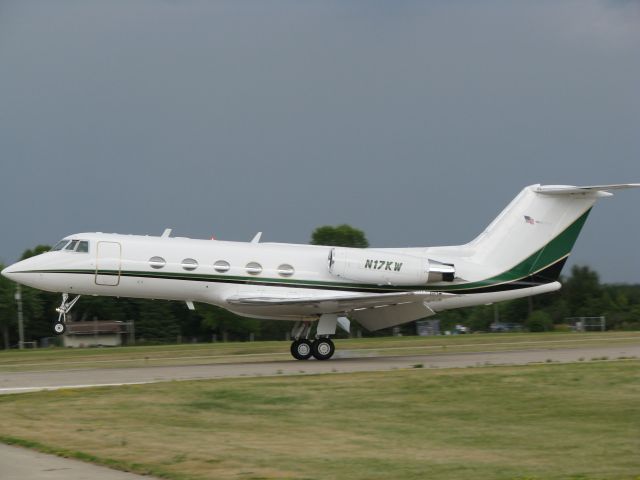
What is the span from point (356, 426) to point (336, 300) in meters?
10.5

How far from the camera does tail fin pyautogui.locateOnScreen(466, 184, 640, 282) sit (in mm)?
26594

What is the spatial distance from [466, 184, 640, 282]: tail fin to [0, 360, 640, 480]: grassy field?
7643 mm

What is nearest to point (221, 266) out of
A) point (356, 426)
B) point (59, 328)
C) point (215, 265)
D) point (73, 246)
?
point (215, 265)

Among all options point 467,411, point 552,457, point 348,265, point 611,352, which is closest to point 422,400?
point 467,411

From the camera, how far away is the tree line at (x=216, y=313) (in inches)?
2798

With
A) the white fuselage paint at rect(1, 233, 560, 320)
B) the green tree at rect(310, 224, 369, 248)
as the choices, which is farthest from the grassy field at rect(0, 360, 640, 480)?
the green tree at rect(310, 224, 369, 248)

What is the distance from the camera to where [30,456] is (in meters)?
11.3

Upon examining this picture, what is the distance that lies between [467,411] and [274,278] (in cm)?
1109

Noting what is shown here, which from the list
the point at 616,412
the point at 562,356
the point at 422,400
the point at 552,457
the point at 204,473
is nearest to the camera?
the point at 204,473

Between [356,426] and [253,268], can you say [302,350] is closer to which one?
[253,268]

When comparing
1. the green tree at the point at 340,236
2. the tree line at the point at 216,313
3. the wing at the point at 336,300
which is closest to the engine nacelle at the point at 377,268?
the wing at the point at 336,300

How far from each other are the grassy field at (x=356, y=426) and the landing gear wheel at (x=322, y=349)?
586 cm

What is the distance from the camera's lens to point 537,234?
2670cm

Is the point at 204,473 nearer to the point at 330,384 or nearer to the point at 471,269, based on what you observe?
the point at 330,384
